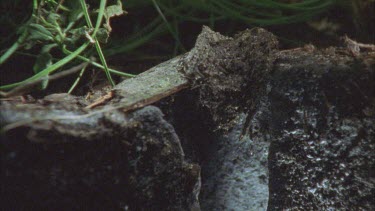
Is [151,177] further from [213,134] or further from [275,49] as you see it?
[275,49]

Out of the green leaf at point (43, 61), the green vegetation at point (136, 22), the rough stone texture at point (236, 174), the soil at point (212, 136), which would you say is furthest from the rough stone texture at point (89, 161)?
the green vegetation at point (136, 22)

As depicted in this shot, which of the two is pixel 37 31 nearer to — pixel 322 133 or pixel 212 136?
pixel 212 136

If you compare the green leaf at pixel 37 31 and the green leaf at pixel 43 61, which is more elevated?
the green leaf at pixel 37 31

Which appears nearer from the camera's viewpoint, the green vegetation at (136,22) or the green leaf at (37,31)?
the green leaf at (37,31)

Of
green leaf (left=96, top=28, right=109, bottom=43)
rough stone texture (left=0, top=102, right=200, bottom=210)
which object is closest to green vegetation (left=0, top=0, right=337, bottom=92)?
green leaf (left=96, top=28, right=109, bottom=43)

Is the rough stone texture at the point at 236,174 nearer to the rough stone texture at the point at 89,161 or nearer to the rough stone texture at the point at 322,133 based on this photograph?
the rough stone texture at the point at 322,133

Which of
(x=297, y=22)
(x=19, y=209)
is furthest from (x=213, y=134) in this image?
(x=297, y=22)

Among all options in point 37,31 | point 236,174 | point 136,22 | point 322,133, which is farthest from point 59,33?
point 322,133
